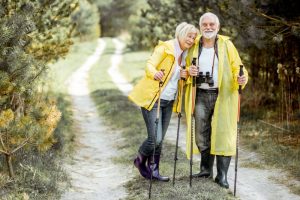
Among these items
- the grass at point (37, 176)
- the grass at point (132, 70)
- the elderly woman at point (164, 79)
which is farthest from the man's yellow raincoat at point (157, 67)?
the grass at point (132, 70)

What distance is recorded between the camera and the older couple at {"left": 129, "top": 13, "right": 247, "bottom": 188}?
6125 mm

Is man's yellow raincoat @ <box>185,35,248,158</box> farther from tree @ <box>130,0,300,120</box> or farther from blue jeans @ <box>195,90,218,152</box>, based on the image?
tree @ <box>130,0,300,120</box>

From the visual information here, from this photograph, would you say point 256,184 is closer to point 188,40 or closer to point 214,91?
point 214,91

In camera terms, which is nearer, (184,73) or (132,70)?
(184,73)

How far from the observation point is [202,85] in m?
6.26

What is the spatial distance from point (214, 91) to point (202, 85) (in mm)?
A: 167

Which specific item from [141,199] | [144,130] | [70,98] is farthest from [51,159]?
[70,98]

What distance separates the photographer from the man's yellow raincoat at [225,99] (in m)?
6.17

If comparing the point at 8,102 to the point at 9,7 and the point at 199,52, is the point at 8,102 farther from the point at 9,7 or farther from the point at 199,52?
the point at 199,52

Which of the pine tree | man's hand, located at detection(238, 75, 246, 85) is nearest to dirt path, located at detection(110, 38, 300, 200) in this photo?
man's hand, located at detection(238, 75, 246, 85)

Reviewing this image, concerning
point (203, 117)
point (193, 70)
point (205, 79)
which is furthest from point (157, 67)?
point (203, 117)

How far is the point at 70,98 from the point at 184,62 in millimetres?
11831

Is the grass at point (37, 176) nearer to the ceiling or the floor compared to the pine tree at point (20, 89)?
nearer to the floor

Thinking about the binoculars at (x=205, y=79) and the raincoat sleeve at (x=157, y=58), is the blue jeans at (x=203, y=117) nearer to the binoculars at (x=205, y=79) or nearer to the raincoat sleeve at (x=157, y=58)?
the binoculars at (x=205, y=79)
